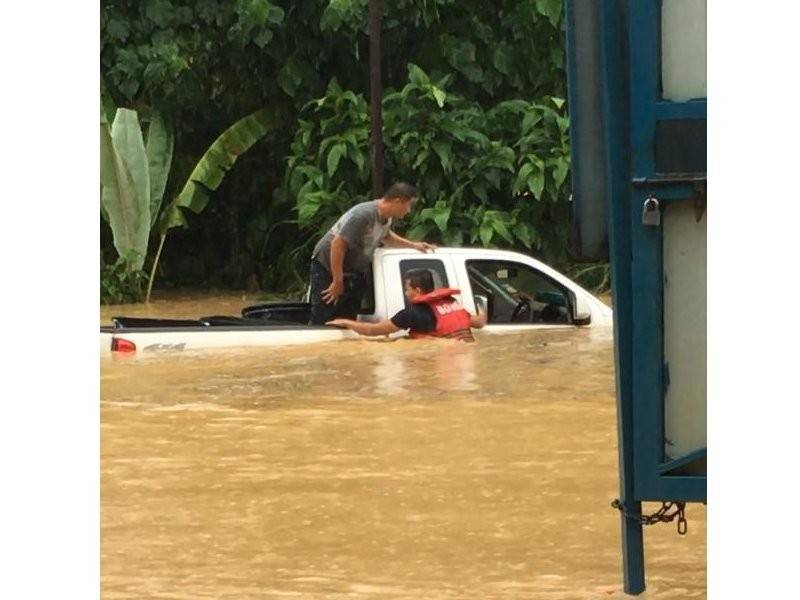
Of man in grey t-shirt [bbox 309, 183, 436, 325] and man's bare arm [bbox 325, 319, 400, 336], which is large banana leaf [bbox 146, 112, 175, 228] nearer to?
man in grey t-shirt [bbox 309, 183, 436, 325]

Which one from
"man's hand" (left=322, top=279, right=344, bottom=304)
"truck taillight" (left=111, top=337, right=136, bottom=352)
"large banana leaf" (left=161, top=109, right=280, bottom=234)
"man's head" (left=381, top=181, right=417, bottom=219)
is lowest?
"truck taillight" (left=111, top=337, right=136, bottom=352)

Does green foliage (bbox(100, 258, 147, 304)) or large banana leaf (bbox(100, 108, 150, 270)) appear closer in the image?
large banana leaf (bbox(100, 108, 150, 270))

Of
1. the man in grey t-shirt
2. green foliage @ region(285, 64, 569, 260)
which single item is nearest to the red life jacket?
the man in grey t-shirt

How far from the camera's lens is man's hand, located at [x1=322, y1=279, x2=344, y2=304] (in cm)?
1316

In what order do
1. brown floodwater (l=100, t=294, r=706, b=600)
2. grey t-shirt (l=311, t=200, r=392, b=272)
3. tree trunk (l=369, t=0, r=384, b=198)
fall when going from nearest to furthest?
brown floodwater (l=100, t=294, r=706, b=600) < grey t-shirt (l=311, t=200, r=392, b=272) < tree trunk (l=369, t=0, r=384, b=198)

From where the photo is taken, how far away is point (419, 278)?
13.1 meters

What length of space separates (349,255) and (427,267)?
1.97 ft

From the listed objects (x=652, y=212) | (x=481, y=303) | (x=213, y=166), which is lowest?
(x=481, y=303)

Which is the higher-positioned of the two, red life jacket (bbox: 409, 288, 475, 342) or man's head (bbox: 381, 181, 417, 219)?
man's head (bbox: 381, 181, 417, 219)

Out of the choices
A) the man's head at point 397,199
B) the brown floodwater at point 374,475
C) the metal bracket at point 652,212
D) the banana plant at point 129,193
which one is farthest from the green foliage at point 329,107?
the metal bracket at point 652,212

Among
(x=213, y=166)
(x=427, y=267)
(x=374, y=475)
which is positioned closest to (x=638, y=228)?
(x=374, y=475)

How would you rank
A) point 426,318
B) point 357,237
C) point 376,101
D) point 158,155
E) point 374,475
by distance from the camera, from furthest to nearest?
1. point 158,155
2. point 376,101
3. point 357,237
4. point 426,318
5. point 374,475

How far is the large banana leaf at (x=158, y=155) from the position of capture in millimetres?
18203

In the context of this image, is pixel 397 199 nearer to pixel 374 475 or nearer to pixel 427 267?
pixel 427 267
